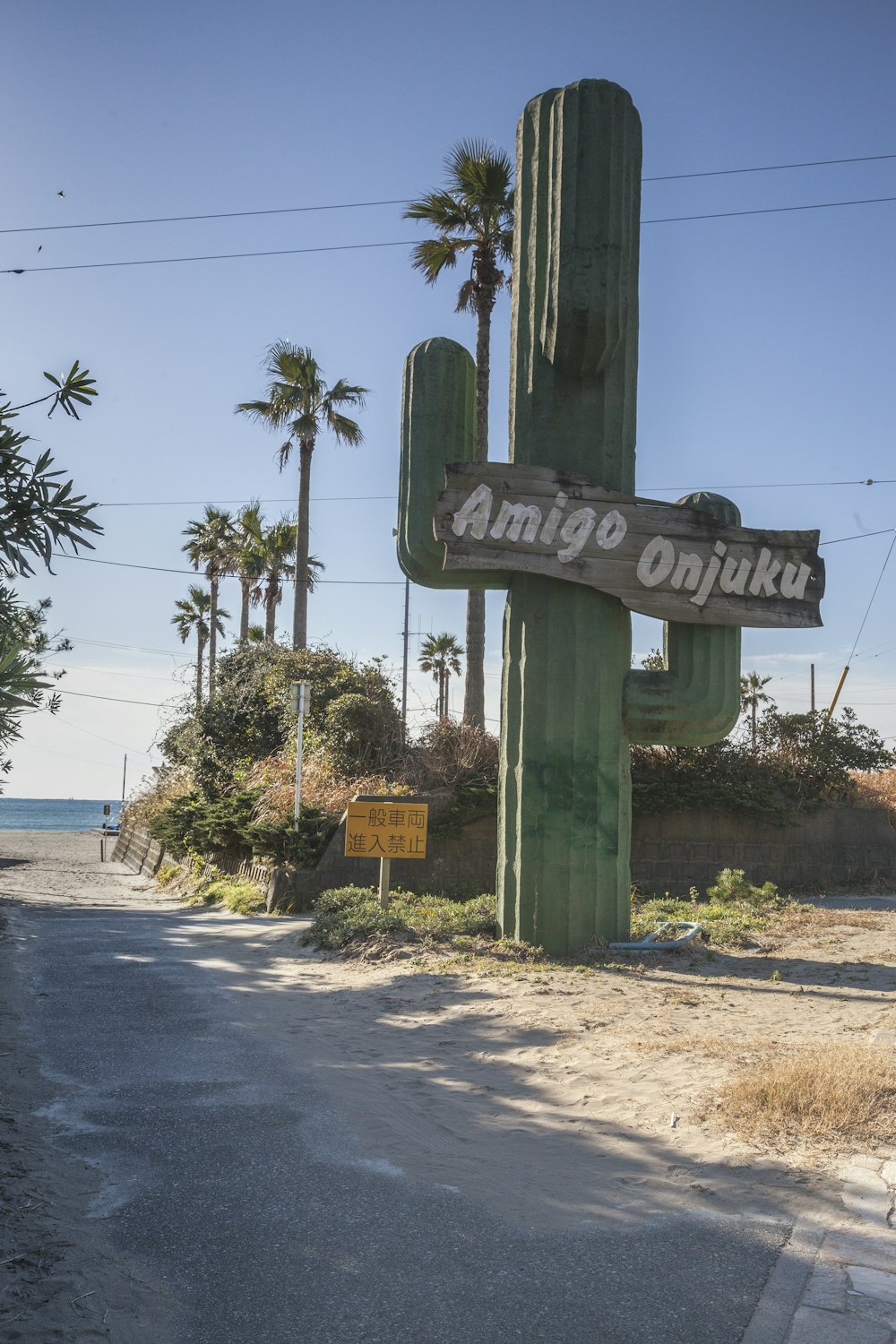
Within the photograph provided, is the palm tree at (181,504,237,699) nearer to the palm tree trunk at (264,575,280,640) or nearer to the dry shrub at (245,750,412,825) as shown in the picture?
the palm tree trunk at (264,575,280,640)

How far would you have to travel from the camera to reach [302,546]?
87.0 feet

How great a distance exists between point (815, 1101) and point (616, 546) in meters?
6.09

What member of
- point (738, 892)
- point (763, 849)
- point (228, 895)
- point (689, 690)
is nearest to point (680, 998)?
point (689, 690)

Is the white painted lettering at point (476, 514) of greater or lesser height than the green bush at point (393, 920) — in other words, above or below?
above

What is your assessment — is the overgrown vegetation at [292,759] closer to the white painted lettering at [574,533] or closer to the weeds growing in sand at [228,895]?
the weeds growing in sand at [228,895]

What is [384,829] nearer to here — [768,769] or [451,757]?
[451,757]

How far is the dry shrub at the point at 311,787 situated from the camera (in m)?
14.7

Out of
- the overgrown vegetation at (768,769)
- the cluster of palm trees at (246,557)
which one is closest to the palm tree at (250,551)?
the cluster of palm trees at (246,557)

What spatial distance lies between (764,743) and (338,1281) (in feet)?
47.9

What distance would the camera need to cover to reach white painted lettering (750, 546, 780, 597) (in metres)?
10.3

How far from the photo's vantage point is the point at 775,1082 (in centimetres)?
520

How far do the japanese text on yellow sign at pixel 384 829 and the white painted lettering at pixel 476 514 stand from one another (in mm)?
3137

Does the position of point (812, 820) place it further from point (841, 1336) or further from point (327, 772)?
point (841, 1336)

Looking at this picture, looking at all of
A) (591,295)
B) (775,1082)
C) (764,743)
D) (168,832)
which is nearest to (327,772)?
(168,832)
